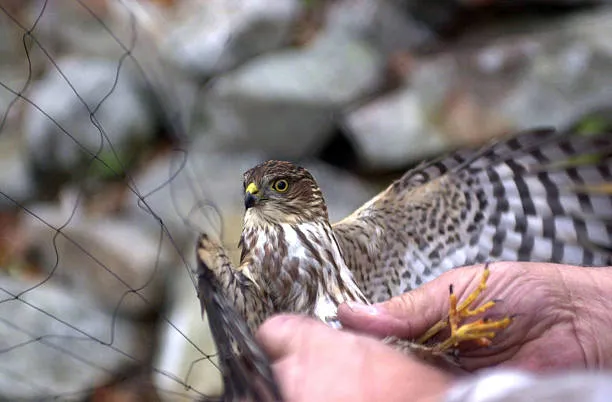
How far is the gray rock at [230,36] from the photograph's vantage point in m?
7.37

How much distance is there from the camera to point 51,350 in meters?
5.36

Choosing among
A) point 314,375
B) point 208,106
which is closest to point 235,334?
point 314,375

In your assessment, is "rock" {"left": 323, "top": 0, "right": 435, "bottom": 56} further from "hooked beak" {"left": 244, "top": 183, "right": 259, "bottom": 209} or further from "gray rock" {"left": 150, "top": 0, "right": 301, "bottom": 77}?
"hooked beak" {"left": 244, "top": 183, "right": 259, "bottom": 209}

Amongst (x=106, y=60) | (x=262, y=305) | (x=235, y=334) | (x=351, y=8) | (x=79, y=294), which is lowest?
(x=235, y=334)

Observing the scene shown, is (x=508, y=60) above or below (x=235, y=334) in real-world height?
above

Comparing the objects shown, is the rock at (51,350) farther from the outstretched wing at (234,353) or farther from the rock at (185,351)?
the outstretched wing at (234,353)

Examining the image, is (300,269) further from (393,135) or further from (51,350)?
(393,135)

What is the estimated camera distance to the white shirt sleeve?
1049mm

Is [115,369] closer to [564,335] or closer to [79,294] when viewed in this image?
[79,294]

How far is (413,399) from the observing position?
1613 mm

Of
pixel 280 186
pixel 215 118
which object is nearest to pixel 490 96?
pixel 215 118

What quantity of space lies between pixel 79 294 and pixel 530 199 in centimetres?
406

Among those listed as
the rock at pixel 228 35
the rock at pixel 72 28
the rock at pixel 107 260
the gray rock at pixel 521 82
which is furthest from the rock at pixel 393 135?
the rock at pixel 72 28

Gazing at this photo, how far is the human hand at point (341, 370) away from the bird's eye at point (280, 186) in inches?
36.9
